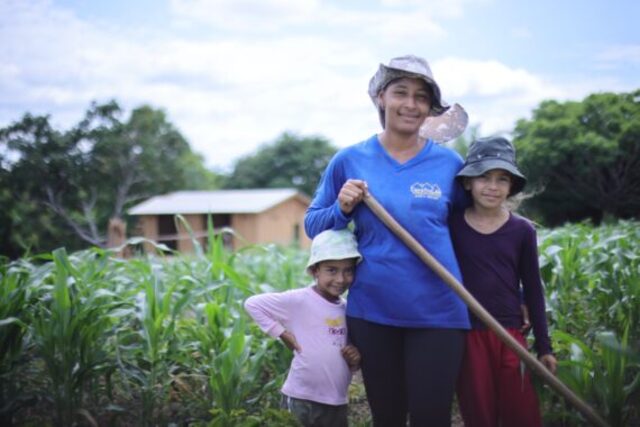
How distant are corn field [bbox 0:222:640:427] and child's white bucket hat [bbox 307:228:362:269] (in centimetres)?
68

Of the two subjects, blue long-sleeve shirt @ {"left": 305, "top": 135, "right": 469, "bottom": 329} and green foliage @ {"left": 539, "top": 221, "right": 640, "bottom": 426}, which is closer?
blue long-sleeve shirt @ {"left": 305, "top": 135, "right": 469, "bottom": 329}

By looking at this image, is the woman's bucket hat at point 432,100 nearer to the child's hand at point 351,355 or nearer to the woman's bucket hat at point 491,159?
the woman's bucket hat at point 491,159

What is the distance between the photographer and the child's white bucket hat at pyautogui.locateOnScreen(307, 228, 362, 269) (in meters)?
2.03

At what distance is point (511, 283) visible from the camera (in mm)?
2043

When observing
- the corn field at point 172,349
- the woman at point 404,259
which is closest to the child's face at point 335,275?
the woman at point 404,259

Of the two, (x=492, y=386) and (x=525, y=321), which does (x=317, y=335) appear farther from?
(x=525, y=321)

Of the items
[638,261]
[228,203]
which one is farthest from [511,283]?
[228,203]

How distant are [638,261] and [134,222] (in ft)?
68.1

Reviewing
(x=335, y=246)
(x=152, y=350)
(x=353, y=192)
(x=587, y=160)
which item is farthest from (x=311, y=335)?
(x=587, y=160)

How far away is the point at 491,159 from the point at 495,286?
0.44 meters

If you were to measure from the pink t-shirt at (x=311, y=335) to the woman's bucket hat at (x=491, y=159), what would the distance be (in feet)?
2.33

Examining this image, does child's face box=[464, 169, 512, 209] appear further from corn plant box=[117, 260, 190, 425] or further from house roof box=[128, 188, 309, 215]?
house roof box=[128, 188, 309, 215]

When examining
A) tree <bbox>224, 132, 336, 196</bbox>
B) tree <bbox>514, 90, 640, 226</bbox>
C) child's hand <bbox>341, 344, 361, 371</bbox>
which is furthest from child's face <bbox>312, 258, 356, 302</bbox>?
tree <bbox>224, 132, 336, 196</bbox>

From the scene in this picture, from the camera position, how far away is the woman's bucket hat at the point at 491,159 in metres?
1.98
